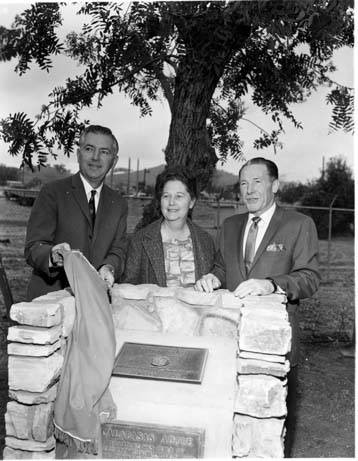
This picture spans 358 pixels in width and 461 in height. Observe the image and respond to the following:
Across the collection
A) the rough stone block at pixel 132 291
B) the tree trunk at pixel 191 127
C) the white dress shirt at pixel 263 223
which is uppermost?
the tree trunk at pixel 191 127

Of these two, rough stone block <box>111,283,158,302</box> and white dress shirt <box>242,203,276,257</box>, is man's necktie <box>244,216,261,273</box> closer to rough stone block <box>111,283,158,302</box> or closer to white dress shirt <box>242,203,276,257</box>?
white dress shirt <box>242,203,276,257</box>

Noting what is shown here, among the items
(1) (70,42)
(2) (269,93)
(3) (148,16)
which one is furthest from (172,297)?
(1) (70,42)

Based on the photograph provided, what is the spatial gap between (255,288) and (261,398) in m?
0.65

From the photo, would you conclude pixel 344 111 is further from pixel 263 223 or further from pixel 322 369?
pixel 322 369

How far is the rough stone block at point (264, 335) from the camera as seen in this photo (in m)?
2.76

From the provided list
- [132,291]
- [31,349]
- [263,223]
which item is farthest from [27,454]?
[263,223]

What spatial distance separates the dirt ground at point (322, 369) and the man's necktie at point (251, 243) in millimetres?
1923

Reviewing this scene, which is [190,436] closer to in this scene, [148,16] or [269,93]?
[148,16]

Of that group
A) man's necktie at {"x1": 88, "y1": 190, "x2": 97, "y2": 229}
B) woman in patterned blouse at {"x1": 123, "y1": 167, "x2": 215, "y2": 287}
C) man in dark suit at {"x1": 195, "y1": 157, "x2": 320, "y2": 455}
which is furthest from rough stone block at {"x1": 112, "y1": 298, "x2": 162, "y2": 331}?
man's necktie at {"x1": 88, "y1": 190, "x2": 97, "y2": 229}

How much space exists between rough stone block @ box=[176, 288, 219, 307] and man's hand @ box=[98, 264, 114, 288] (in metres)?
0.46

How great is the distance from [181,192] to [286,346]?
1.46 m

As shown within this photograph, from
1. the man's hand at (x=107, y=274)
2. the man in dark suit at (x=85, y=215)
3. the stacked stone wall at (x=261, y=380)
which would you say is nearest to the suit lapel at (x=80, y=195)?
the man in dark suit at (x=85, y=215)

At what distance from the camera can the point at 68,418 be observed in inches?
110

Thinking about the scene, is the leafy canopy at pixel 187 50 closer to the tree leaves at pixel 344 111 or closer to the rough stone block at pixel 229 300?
the tree leaves at pixel 344 111
